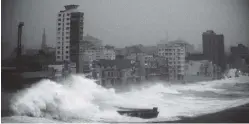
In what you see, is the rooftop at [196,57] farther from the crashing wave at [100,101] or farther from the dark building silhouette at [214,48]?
the crashing wave at [100,101]

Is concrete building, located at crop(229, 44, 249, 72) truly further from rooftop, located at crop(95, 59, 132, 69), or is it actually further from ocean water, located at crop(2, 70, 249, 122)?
rooftop, located at crop(95, 59, 132, 69)

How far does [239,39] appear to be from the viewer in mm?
3623

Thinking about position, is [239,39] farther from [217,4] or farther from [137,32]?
[137,32]

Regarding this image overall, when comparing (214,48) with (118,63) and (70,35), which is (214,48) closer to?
(118,63)

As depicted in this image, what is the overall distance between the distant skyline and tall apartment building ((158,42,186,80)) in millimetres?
115

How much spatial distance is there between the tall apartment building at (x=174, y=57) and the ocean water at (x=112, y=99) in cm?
14

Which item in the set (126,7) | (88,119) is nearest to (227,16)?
(126,7)

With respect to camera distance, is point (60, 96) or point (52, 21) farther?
point (52, 21)

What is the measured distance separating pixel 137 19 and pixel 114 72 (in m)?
0.75

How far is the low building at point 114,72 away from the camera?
3482 mm

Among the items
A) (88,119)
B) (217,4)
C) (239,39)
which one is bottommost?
(88,119)

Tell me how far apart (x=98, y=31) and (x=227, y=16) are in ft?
5.59

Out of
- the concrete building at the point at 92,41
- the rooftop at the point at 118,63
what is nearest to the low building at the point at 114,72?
the rooftop at the point at 118,63

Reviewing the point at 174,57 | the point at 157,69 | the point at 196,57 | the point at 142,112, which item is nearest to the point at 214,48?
the point at 196,57
